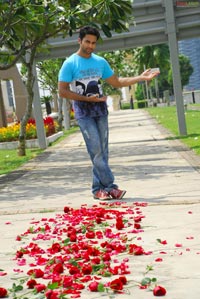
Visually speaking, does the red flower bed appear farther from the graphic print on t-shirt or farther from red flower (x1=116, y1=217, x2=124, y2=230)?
the graphic print on t-shirt

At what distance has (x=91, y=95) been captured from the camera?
23.4 feet

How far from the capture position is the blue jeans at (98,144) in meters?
7.23

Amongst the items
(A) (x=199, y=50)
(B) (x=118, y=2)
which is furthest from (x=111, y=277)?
(A) (x=199, y=50)

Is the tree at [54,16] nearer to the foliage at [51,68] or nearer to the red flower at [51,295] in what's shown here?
the red flower at [51,295]

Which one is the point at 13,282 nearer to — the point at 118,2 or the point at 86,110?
the point at 86,110

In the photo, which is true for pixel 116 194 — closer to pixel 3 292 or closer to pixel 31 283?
pixel 31 283

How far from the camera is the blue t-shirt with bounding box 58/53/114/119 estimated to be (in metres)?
7.17

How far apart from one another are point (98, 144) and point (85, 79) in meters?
0.76

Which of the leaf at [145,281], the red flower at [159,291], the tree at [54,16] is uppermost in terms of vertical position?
the tree at [54,16]

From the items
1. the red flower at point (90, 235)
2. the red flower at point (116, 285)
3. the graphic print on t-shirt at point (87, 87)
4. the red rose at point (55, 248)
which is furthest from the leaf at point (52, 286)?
the graphic print on t-shirt at point (87, 87)

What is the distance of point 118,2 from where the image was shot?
1020 cm

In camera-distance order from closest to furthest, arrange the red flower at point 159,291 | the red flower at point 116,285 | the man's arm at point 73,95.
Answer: the red flower at point 159,291 < the red flower at point 116,285 < the man's arm at point 73,95

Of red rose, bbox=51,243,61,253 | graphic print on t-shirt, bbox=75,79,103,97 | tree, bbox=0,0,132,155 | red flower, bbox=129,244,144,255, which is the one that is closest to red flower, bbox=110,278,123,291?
red flower, bbox=129,244,144,255

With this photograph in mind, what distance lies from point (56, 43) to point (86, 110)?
11886 millimetres
